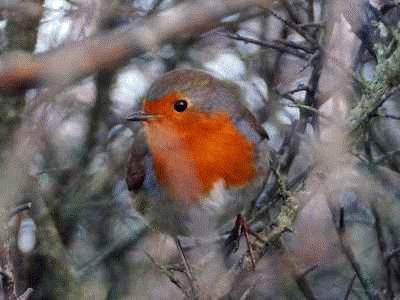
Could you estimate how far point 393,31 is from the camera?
2270mm

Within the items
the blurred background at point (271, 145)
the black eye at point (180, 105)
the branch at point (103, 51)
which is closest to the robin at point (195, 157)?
the black eye at point (180, 105)

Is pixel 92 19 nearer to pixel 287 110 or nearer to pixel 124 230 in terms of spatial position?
pixel 287 110

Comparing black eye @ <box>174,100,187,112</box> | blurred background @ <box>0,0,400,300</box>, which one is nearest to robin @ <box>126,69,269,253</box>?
black eye @ <box>174,100,187,112</box>

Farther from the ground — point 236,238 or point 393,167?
point 393,167

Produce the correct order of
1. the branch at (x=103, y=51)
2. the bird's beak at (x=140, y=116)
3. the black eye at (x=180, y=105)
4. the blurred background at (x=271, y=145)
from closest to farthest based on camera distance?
the branch at (x=103, y=51), the blurred background at (x=271, y=145), the bird's beak at (x=140, y=116), the black eye at (x=180, y=105)

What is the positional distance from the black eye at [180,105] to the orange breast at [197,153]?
22mm

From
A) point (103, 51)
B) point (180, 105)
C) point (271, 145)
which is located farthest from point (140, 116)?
point (103, 51)

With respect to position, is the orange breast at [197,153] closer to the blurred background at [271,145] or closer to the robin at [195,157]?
the robin at [195,157]

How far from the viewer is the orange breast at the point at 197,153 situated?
2873 mm

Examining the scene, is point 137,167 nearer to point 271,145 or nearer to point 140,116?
point 140,116

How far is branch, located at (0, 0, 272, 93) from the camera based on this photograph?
3.83ft

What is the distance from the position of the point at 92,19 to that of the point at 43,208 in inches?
36.1

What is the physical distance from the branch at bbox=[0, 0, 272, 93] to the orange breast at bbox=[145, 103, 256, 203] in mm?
1628

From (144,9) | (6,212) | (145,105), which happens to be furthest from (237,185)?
(6,212)
